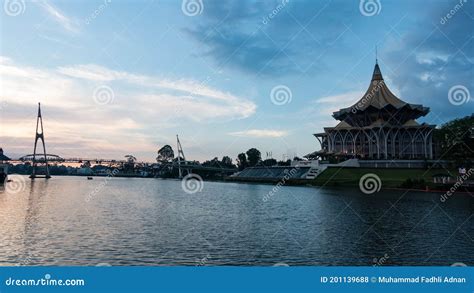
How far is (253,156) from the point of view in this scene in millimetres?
140250

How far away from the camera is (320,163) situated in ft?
309

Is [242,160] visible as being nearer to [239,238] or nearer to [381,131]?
[381,131]

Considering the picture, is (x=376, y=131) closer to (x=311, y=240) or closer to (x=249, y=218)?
(x=249, y=218)

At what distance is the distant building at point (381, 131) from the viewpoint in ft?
341

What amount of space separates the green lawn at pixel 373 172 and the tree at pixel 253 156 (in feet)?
172

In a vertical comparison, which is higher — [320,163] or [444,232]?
[320,163]

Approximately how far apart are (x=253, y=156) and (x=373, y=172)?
64.5 meters

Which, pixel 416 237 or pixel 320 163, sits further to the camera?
pixel 320 163

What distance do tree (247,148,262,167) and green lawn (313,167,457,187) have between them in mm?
52346

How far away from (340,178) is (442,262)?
2535 inches

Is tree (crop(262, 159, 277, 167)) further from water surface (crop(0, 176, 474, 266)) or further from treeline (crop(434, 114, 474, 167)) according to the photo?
water surface (crop(0, 176, 474, 266))

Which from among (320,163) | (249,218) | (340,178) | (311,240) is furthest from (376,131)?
(311,240)

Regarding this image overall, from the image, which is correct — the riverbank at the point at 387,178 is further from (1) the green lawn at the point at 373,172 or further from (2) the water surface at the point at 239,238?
(2) the water surface at the point at 239,238

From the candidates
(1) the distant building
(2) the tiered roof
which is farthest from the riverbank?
(2) the tiered roof
